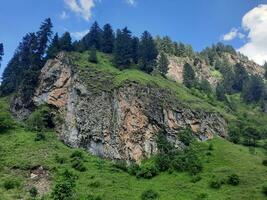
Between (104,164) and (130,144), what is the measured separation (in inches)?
350

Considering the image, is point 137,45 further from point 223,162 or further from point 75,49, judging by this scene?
point 223,162

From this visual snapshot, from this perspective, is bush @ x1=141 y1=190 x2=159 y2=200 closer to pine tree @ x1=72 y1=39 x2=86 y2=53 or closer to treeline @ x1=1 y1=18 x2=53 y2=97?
treeline @ x1=1 y1=18 x2=53 y2=97

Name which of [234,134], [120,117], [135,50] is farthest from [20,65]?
[234,134]

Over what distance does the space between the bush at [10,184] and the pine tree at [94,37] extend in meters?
78.5

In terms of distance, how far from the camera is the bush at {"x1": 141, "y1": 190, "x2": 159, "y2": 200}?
2995 inches

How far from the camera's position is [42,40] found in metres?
133

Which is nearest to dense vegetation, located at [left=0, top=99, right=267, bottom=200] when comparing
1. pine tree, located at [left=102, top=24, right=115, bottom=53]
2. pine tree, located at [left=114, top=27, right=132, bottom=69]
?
pine tree, located at [left=114, top=27, right=132, bottom=69]

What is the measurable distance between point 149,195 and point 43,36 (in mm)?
76451

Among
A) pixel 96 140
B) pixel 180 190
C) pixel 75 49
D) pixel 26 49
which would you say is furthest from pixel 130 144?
pixel 26 49

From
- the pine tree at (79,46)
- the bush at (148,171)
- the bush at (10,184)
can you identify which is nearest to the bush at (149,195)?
the bush at (148,171)

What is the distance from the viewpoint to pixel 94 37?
15362 cm

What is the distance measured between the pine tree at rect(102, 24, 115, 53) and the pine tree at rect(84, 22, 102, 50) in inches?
74.1

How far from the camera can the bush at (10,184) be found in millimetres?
77438

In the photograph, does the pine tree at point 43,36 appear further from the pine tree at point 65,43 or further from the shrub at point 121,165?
the shrub at point 121,165
